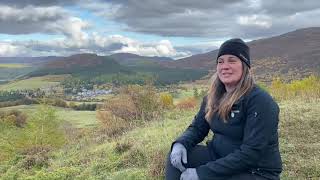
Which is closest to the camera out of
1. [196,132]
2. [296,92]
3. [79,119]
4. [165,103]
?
[196,132]

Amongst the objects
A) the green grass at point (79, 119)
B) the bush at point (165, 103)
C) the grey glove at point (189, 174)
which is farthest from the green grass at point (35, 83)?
the grey glove at point (189, 174)

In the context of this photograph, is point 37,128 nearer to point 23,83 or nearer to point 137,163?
point 137,163

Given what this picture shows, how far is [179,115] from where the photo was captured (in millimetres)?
12289

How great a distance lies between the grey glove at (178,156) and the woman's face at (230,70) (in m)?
0.69

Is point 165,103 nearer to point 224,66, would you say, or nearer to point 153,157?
point 153,157

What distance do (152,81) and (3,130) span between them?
63.0ft

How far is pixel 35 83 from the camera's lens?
500 ft

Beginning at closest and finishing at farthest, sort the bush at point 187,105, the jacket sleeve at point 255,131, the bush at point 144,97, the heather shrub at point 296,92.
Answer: the jacket sleeve at point 255,131
the heather shrub at point 296,92
the bush at point 187,105
the bush at point 144,97

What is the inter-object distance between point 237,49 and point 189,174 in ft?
3.55

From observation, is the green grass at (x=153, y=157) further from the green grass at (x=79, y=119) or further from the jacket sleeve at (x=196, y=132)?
the green grass at (x=79, y=119)

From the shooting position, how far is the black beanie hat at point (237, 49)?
3.44 m

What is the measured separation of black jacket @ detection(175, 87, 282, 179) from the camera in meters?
3.19

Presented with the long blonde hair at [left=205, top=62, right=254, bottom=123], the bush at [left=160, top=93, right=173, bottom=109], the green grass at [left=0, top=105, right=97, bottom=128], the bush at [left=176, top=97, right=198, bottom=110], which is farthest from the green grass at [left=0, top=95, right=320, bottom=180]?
the green grass at [left=0, top=105, right=97, bottom=128]

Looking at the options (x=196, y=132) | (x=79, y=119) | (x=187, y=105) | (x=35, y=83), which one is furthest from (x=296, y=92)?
(x=35, y=83)
